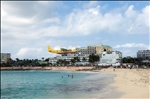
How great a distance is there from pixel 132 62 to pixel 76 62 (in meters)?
38.7

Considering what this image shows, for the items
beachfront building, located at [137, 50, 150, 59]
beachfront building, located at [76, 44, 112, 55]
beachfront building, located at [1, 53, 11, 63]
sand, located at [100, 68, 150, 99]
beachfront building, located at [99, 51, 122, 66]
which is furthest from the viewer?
beachfront building, located at [1, 53, 11, 63]

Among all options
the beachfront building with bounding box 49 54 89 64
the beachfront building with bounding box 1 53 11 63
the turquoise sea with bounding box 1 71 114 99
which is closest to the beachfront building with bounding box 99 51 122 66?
the beachfront building with bounding box 49 54 89 64

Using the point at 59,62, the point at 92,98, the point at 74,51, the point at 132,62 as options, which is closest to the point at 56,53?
the point at 74,51

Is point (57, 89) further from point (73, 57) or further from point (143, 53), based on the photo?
point (143, 53)

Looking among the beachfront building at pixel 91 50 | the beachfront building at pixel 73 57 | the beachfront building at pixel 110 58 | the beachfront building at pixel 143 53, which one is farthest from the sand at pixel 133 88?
the beachfront building at pixel 91 50

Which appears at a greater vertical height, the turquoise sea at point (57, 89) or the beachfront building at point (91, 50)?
the beachfront building at point (91, 50)

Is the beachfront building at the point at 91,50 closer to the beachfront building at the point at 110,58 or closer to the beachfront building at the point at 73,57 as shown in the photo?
the beachfront building at the point at 73,57

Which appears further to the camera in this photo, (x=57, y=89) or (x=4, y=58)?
(x=4, y=58)

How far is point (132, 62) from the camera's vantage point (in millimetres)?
122250

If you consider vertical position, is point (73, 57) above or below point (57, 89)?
above

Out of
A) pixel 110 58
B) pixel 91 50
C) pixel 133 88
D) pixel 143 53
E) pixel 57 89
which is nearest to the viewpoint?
pixel 133 88

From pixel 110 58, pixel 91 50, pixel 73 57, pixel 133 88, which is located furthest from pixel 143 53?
pixel 133 88

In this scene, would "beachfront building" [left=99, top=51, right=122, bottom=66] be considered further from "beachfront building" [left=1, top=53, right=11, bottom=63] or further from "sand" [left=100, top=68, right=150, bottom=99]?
"sand" [left=100, top=68, right=150, bottom=99]

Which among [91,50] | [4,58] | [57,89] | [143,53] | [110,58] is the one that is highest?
[91,50]
